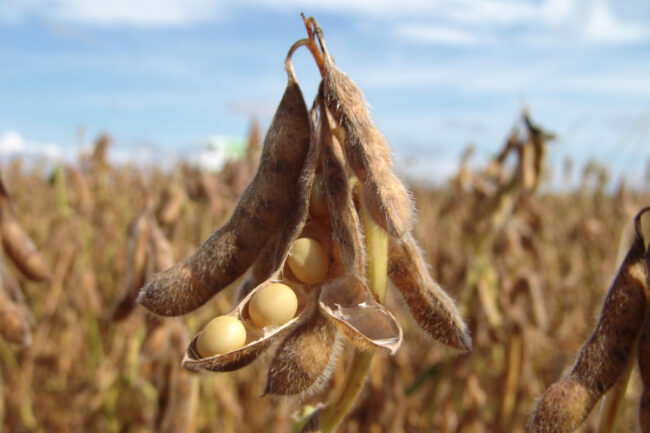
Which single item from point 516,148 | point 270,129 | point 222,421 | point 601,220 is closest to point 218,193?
point 222,421

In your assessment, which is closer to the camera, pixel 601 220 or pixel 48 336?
pixel 48 336

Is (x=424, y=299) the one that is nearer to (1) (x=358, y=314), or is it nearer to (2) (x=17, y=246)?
(1) (x=358, y=314)

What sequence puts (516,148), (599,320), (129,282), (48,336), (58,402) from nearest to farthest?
(599,320) → (129,282) → (516,148) → (58,402) → (48,336)

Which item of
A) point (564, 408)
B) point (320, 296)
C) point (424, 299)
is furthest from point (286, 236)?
point (564, 408)

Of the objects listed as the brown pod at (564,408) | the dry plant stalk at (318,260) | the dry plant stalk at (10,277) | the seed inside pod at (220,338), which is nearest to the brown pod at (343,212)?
the dry plant stalk at (318,260)

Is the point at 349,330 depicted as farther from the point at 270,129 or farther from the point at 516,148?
the point at 516,148
